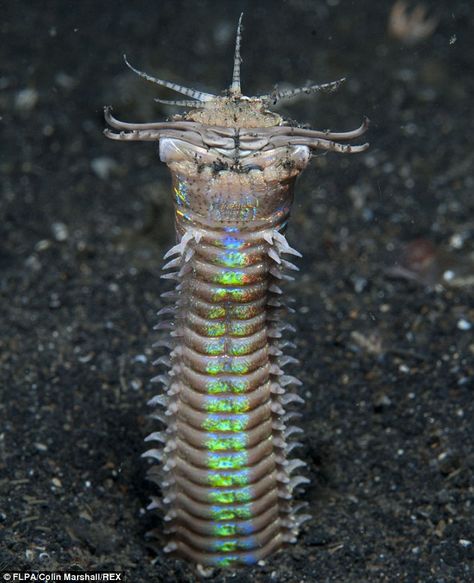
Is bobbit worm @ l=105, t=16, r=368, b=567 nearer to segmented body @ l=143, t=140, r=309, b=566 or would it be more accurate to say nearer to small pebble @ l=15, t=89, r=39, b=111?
segmented body @ l=143, t=140, r=309, b=566

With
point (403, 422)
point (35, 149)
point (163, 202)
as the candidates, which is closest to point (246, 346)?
point (403, 422)

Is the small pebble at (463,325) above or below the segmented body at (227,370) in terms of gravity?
below

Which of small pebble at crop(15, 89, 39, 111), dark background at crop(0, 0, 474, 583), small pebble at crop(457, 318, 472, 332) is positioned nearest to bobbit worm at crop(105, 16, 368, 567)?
dark background at crop(0, 0, 474, 583)

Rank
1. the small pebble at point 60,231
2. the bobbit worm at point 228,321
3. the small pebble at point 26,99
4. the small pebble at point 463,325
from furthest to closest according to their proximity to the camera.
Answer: the small pebble at point 26,99 → the small pebble at point 60,231 → the small pebble at point 463,325 → the bobbit worm at point 228,321

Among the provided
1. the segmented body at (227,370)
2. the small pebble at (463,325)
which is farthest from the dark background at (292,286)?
the segmented body at (227,370)

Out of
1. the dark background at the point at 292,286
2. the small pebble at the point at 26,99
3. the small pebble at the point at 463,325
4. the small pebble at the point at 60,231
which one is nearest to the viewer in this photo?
the dark background at the point at 292,286

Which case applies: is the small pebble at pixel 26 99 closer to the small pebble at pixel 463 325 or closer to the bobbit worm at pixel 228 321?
the small pebble at pixel 463 325

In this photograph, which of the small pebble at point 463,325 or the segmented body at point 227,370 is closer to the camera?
the segmented body at point 227,370

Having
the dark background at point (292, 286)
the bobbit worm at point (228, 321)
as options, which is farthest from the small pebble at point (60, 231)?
the bobbit worm at point (228, 321)
